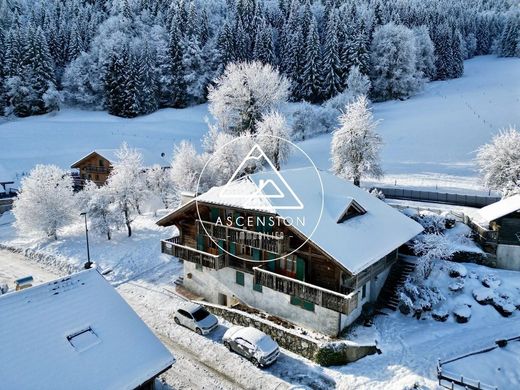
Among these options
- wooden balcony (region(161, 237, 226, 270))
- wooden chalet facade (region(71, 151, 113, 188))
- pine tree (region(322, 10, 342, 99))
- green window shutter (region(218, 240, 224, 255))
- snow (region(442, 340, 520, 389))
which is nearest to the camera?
snow (region(442, 340, 520, 389))

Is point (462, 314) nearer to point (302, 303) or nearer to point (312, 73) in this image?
point (302, 303)

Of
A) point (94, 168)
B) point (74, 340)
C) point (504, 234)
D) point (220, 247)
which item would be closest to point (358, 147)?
point (504, 234)

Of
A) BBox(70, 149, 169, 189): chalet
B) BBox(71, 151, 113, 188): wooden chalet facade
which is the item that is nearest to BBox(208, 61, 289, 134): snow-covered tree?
BBox(70, 149, 169, 189): chalet

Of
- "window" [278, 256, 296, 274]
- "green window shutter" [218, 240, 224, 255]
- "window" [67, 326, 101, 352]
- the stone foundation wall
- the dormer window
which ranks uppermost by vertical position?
the dormer window

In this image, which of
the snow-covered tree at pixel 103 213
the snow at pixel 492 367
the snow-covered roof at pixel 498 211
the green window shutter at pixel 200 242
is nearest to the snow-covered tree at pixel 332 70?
the snow-covered tree at pixel 103 213

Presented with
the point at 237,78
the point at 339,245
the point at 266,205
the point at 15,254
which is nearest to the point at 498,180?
the point at 339,245

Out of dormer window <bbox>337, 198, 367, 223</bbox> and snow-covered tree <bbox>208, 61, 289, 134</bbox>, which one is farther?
snow-covered tree <bbox>208, 61, 289, 134</bbox>

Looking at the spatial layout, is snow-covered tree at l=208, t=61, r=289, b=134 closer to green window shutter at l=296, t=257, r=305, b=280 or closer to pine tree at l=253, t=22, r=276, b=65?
green window shutter at l=296, t=257, r=305, b=280
